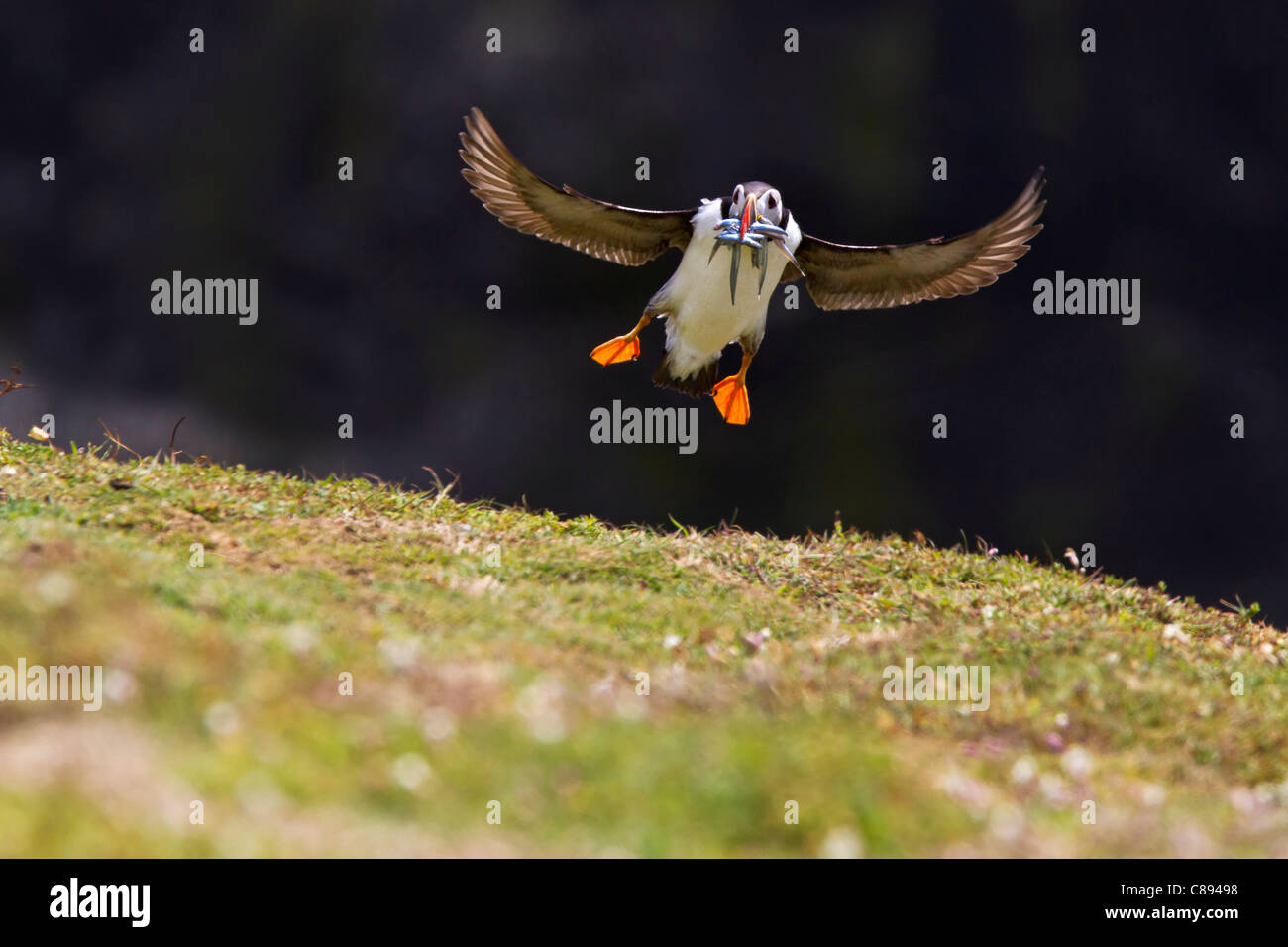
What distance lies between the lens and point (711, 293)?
433 inches

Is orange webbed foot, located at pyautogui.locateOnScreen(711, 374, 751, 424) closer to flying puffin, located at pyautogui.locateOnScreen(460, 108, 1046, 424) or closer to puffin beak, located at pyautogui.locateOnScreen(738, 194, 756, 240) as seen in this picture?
flying puffin, located at pyautogui.locateOnScreen(460, 108, 1046, 424)

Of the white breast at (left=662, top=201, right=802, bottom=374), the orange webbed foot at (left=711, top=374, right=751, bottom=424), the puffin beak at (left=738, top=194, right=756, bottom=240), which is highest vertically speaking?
the puffin beak at (left=738, top=194, right=756, bottom=240)

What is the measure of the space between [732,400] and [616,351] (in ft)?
4.82

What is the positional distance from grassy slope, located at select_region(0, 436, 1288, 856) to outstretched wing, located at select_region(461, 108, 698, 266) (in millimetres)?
3043

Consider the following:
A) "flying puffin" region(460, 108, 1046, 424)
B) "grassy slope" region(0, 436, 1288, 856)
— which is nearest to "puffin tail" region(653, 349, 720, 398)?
"flying puffin" region(460, 108, 1046, 424)

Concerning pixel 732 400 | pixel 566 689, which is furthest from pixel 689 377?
pixel 566 689

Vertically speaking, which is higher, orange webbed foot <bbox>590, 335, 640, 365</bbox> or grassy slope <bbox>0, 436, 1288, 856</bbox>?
orange webbed foot <bbox>590, 335, 640, 365</bbox>

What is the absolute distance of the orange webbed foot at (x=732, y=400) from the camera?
11.9m

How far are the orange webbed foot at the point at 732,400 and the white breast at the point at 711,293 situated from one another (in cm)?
43

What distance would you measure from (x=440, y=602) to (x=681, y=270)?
202 inches

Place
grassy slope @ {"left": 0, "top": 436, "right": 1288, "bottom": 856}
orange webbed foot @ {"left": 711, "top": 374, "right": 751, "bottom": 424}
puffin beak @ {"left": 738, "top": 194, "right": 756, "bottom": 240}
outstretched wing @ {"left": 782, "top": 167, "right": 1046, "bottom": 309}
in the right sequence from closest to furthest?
grassy slope @ {"left": 0, "top": 436, "right": 1288, "bottom": 856} → puffin beak @ {"left": 738, "top": 194, "right": 756, "bottom": 240} → outstretched wing @ {"left": 782, "top": 167, "right": 1046, "bottom": 309} → orange webbed foot @ {"left": 711, "top": 374, "right": 751, "bottom": 424}

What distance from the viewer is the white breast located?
1081cm

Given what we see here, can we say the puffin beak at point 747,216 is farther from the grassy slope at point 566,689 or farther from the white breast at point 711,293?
the grassy slope at point 566,689

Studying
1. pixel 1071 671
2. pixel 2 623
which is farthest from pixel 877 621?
pixel 2 623
